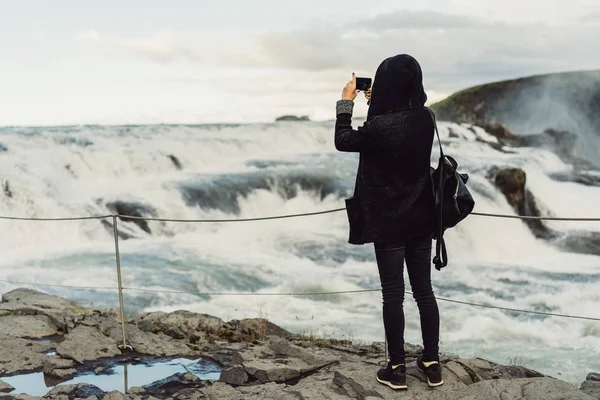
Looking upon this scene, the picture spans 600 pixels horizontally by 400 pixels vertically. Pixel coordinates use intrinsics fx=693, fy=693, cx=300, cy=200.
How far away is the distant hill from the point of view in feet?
111

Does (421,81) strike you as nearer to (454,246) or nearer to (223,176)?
(454,246)

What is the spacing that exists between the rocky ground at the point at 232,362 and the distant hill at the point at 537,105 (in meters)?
29.1

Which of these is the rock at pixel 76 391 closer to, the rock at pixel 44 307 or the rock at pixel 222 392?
the rock at pixel 222 392

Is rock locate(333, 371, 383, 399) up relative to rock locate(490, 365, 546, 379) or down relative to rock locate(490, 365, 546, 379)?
up

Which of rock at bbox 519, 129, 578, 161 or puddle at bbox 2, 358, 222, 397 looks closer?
puddle at bbox 2, 358, 222, 397

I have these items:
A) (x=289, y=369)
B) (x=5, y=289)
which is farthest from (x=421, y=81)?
(x=5, y=289)

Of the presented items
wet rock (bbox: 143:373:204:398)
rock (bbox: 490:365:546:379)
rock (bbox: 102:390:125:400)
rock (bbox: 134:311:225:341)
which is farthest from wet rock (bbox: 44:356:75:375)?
rock (bbox: 490:365:546:379)

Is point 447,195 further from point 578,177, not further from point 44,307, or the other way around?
point 578,177

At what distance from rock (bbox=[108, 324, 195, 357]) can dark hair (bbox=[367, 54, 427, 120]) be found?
3.17 meters

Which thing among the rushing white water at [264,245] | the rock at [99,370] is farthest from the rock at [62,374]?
the rushing white water at [264,245]

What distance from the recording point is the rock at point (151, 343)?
583 cm

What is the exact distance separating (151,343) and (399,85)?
3.50 m

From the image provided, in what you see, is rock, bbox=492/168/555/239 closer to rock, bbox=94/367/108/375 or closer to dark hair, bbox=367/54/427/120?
rock, bbox=94/367/108/375

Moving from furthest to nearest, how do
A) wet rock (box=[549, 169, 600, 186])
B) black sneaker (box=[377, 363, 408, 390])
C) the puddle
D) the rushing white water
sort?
wet rock (box=[549, 169, 600, 186]) → the rushing white water → the puddle → black sneaker (box=[377, 363, 408, 390])
